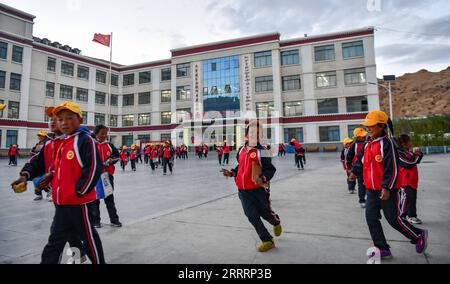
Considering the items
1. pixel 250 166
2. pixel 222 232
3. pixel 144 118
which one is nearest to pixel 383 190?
pixel 250 166

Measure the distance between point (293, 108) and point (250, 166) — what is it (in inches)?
1443

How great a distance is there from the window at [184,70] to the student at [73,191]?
42.5m

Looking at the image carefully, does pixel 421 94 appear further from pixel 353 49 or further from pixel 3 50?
pixel 3 50

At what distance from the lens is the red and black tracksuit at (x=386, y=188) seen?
9.76 ft

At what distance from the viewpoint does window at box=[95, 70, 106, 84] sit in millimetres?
45281

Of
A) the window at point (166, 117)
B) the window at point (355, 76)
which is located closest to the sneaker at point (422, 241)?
the window at point (355, 76)

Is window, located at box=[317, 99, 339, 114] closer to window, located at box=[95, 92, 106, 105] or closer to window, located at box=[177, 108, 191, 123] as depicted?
window, located at box=[177, 108, 191, 123]

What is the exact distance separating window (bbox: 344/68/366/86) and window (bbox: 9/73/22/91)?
146 feet

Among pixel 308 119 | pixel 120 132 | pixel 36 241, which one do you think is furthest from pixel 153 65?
pixel 36 241

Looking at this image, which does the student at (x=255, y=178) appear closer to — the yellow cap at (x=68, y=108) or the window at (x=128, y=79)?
the yellow cap at (x=68, y=108)

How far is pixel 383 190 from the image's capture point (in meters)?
2.92

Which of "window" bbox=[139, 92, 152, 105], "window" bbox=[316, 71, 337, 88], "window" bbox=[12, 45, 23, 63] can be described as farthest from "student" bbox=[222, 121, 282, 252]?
"window" bbox=[139, 92, 152, 105]
